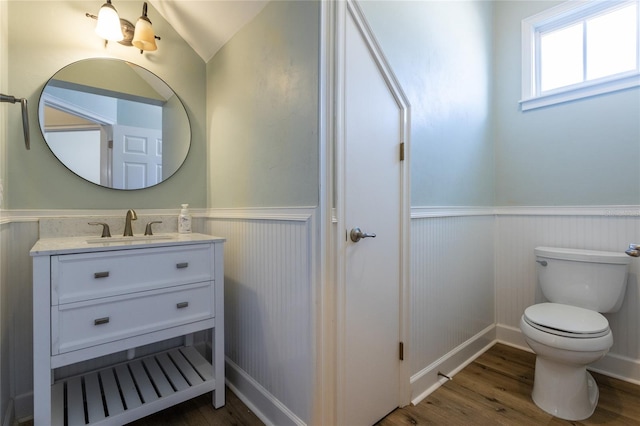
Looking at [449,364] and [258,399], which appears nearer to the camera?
[258,399]

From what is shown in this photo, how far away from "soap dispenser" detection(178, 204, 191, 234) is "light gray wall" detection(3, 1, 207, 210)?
119 millimetres

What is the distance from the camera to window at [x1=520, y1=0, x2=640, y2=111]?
183 cm

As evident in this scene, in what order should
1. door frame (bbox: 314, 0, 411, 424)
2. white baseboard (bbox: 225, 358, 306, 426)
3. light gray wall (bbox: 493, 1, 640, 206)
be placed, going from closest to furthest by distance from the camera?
door frame (bbox: 314, 0, 411, 424) < white baseboard (bbox: 225, 358, 306, 426) < light gray wall (bbox: 493, 1, 640, 206)

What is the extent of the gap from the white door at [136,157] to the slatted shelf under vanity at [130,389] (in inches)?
39.3

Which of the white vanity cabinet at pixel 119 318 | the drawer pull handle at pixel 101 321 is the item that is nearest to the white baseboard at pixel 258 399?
the white vanity cabinet at pixel 119 318

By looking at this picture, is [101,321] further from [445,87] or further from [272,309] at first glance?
[445,87]

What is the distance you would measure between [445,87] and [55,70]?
212 centimetres

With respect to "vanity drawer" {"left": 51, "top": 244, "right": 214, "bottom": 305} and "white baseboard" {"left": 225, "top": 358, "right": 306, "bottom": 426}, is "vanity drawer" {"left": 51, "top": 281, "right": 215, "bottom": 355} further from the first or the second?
"white baseboard" {"left": 225, "top": 358, "right": 306, "bottom": 426}

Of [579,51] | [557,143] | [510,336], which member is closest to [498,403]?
[510,336]

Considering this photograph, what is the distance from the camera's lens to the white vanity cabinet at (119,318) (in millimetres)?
1091

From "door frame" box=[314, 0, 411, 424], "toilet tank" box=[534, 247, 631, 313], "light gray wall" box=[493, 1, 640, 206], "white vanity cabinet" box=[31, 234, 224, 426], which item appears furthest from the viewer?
"light gray wall" box=[493, 1, 640, 206]

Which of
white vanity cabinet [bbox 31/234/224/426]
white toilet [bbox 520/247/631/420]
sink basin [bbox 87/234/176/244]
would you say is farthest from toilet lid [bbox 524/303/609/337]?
sink basin [bbox 87/234/176/244]

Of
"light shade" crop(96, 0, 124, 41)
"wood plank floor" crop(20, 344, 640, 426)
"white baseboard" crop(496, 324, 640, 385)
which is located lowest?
"wood plank floor" crop(20, 344, 640, 426)

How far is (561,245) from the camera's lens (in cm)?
A: 198
